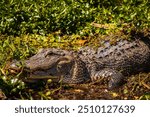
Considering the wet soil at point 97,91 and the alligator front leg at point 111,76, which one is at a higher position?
the alligator front leg at point 111,76

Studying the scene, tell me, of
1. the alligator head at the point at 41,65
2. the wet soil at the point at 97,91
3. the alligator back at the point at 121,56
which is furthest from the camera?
the alligator back at the point at 121,56

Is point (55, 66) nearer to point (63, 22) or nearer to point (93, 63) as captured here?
point (93, 63)

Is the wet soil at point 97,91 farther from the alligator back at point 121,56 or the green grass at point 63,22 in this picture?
the green grass at point 63,22

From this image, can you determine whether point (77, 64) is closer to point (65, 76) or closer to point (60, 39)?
point (65, 76)

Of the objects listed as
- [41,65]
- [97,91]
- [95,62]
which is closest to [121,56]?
[95,62]

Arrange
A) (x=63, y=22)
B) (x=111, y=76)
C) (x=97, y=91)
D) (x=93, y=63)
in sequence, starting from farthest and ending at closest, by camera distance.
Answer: (x=63, y=22) < (x=93, y=63) < (x=111, y=76) < (x=97, y=91)

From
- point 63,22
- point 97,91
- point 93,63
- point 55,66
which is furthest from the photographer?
point 63,22

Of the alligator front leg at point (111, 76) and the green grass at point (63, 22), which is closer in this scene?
the alligator front leg at point (111, 76)

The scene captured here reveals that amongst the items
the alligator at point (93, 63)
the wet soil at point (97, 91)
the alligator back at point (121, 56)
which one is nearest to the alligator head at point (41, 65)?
the alligator at point (93, 63)

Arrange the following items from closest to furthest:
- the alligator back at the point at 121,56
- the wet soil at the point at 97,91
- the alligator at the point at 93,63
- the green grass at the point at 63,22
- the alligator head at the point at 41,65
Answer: the wet soil at the point at 97,91 < the alligator head at the point at 41,65 < the alligator at the point at 93,63 < the alligator back at the point at 121,56 < the green grass at the point at 63,22
